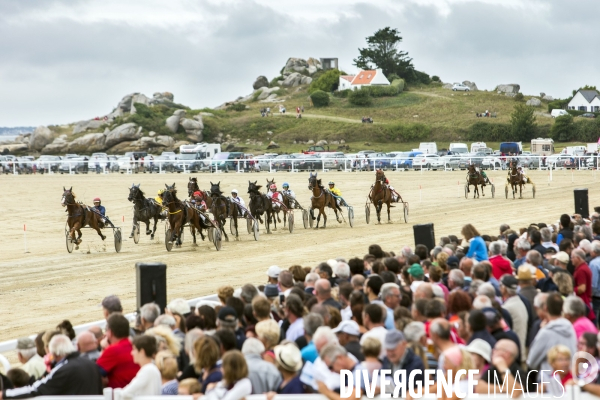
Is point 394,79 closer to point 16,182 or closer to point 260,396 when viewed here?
point 16,182

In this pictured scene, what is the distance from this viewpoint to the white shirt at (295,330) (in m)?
7.61

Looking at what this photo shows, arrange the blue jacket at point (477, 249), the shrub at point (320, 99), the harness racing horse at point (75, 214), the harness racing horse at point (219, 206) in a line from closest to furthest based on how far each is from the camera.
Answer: the blue jacket at point (477, 249), the harness racing horse at point (75, 214), the harness racing horse at point (219, 206), the shrub at point (320, 99)

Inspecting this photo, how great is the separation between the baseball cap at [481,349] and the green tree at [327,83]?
346 ft

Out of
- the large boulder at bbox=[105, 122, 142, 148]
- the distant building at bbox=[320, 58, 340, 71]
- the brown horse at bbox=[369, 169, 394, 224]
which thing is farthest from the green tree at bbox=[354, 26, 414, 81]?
the brown horse at bbox=[369, 169, 394, 224]

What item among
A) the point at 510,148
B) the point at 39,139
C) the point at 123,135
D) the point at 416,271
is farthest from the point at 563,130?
the point at 416,271

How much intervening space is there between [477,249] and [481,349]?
17.4ft

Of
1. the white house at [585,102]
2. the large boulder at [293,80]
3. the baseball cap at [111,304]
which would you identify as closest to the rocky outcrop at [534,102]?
the white house at [585,102]

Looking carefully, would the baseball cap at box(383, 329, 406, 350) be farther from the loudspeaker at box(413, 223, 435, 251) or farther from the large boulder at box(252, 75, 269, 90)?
the large boulder at box(252, 75, 269, 90)

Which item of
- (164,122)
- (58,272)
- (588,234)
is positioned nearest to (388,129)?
(164,122)

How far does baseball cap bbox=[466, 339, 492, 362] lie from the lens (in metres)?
6.34

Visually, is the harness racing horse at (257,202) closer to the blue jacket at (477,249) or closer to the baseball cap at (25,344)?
the blue jacket at (477,249)

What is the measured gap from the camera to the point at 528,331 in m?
8.33

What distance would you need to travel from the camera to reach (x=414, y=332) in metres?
6.74

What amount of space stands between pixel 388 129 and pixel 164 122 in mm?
19623
